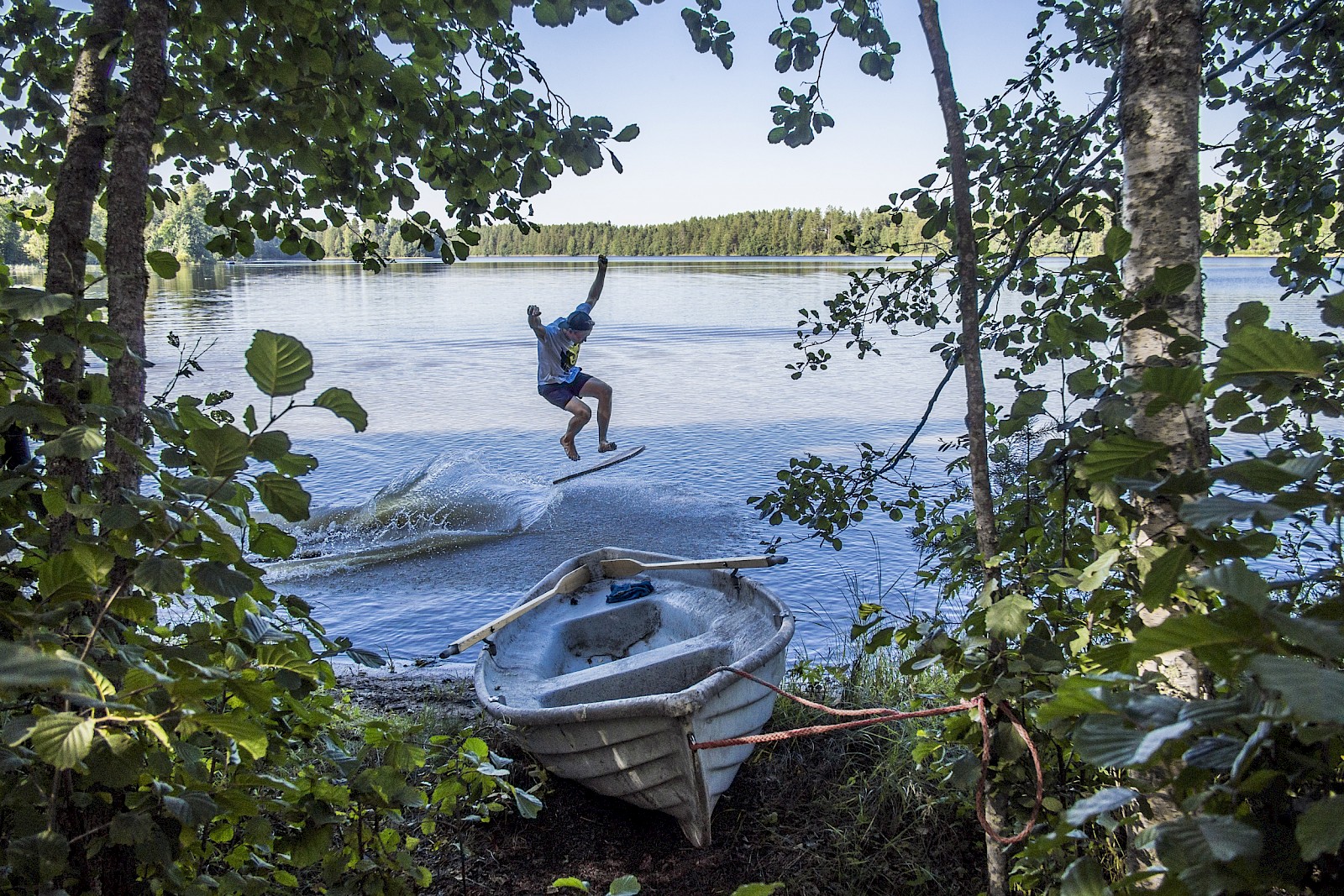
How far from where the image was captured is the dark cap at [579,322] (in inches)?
424

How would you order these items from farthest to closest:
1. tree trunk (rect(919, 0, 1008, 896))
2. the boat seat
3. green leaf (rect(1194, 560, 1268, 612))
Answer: the boat seat → tree trunk (rect(919, 0, 1008, 896)) → green leaf (rect(1194, 560, 1268, 612))

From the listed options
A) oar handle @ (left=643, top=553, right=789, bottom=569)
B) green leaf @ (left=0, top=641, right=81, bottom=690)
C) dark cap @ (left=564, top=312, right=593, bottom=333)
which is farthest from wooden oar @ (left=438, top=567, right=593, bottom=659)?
green leaf @ (left=0, top=641, right=81, bottom=690)

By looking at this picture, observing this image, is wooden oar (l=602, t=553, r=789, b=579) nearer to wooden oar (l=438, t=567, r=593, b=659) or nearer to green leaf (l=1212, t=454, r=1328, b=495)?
wooden oar (l=438, t=567, r=593, b=659)

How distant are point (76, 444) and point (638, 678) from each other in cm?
436

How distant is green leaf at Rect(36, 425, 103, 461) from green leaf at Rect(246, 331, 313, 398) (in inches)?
17.3

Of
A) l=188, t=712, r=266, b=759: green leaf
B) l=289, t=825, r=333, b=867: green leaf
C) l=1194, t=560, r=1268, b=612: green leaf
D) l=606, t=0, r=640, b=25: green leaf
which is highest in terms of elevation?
l=606, t=0, r=640, b=25: green leaf

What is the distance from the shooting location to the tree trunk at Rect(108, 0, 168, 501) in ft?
6.73

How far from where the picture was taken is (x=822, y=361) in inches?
193

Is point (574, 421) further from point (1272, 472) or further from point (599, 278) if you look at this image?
point (1272, 472)

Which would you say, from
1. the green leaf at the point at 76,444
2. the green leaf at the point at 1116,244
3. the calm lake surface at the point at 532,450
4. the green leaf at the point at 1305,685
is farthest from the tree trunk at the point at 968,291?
the calm lake surface at the point at 532,450

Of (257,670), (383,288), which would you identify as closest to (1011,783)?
(257,670)

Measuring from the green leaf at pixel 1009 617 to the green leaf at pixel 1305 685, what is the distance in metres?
1.11

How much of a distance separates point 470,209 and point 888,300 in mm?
2257

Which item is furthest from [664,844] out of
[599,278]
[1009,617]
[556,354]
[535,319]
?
[556,354]
